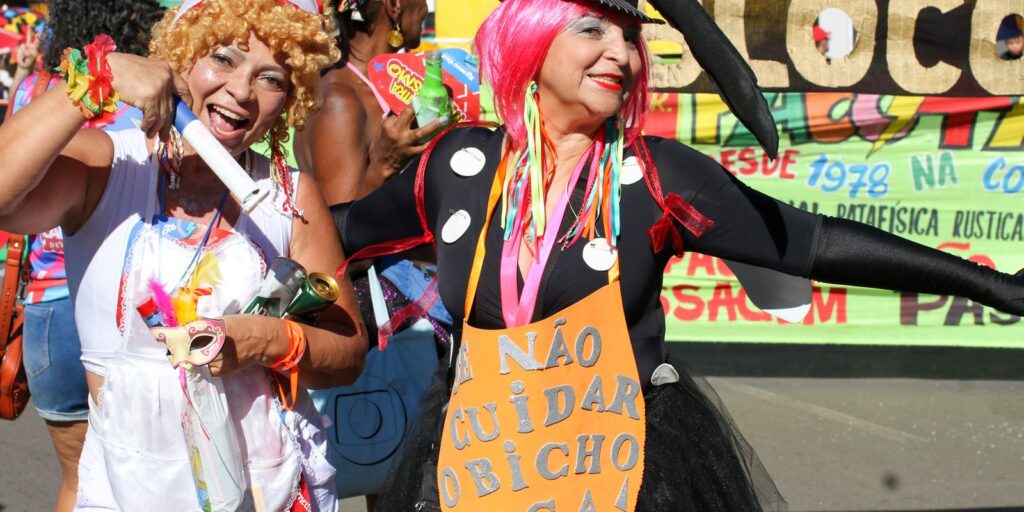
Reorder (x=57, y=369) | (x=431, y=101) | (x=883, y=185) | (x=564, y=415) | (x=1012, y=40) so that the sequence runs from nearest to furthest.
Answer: (x=564, y=415)
(x=431, y=101)
(x=57, y=369)
(x=883, y=185)
(x=1012, y=40)

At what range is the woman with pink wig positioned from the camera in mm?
2340

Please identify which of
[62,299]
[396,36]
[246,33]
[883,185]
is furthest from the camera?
[883,185]

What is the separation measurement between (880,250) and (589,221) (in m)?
0.58

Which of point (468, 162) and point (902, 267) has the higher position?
point (468, 162)

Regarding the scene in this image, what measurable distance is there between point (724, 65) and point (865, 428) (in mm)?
4039

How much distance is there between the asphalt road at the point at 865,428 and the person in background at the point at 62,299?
1.59m

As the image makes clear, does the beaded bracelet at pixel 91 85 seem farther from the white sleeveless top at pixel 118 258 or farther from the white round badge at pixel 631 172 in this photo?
the white round badge at pixel 631 172

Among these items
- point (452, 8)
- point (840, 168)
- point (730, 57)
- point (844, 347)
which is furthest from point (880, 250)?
point (844, 347)

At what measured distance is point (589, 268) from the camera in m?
2.35

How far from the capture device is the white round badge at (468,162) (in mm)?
2531

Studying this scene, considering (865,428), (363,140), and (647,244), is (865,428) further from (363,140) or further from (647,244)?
(647,244)

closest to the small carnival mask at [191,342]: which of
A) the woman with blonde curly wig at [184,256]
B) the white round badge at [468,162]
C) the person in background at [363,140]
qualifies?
the woman with blonde curly wig at [184,256]

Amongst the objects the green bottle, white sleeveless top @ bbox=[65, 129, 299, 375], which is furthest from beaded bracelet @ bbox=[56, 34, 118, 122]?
the green bottle

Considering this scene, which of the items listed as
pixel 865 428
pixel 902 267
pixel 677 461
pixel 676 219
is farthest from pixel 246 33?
pixel 865 428
